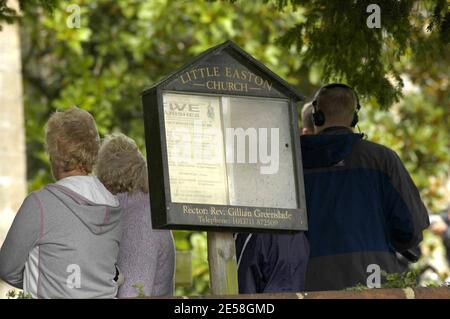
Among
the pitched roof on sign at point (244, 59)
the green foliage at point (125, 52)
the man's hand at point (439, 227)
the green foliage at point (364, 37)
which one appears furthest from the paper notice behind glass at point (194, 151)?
the man's hand at point (439, 227)

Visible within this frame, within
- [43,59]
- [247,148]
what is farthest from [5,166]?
[247,148]

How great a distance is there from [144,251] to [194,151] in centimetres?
90

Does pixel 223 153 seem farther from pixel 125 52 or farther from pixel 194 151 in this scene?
pixel 125 52

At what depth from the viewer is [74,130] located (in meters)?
6.85

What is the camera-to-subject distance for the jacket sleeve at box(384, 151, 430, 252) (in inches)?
308

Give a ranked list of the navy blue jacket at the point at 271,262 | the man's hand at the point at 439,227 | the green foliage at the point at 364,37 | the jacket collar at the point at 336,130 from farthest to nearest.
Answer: the man's hand at the point at 439,227
the green foliage at the point at 364,37
the jacket collar at the point at 336,130
the navy blue jacket at the point at 271,262

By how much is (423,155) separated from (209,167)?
11923 millimetres

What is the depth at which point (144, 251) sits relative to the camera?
7242 mm

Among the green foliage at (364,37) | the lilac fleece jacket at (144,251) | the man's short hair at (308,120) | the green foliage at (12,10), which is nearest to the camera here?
the lilac fleece jacket at (144,251)

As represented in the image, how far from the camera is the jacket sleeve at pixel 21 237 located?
646cm

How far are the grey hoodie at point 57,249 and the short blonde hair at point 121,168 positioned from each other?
1.91ft

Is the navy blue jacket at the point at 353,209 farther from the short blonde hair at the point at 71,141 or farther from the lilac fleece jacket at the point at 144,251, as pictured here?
the short blonde hair at the point at 71,141

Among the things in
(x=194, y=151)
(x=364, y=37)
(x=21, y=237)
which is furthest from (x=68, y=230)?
(x=364, y=37)
